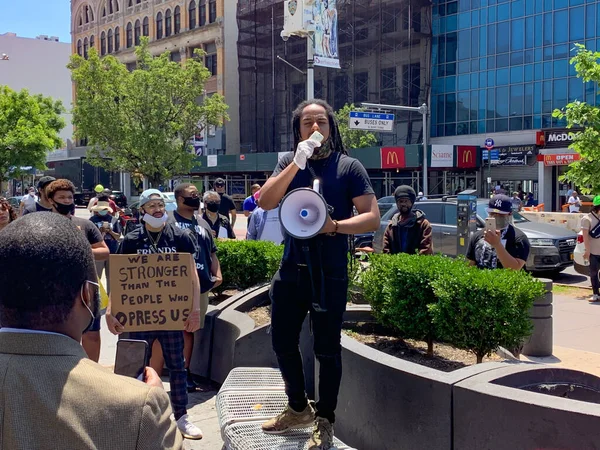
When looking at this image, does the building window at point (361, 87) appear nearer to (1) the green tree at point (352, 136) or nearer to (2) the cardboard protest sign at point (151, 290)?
(1) the green tree at point (352, 136)

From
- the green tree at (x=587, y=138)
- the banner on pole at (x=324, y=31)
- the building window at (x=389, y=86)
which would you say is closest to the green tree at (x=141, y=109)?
the building window at (x=389, y=86)

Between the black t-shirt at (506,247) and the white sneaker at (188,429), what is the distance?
2.92 meters

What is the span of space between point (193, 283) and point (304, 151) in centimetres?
181

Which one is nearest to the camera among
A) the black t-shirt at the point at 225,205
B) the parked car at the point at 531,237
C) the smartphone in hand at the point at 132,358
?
the smartphone in hand at the point at 132,358

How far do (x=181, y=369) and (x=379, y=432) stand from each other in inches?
65.5

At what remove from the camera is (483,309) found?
4258 mm

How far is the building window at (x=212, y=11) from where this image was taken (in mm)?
54906

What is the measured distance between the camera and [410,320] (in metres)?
4.74

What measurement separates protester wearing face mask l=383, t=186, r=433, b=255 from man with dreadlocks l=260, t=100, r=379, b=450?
118 inches

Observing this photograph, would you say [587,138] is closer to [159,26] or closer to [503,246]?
[503,246]

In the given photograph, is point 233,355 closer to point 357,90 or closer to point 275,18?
point 357,90

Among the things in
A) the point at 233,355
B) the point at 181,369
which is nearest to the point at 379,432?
the point at 181,369

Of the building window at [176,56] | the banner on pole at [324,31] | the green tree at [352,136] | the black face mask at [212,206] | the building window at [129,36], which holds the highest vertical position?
the building window at [129,36]

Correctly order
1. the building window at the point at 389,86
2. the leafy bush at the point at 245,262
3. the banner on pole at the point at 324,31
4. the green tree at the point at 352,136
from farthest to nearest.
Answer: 1. the building window at the point at 389,86
2. the green tree at the point at 352,136
3. the banner on pole at the point at 324,31
4. the leafy bush at the point at 245,262
